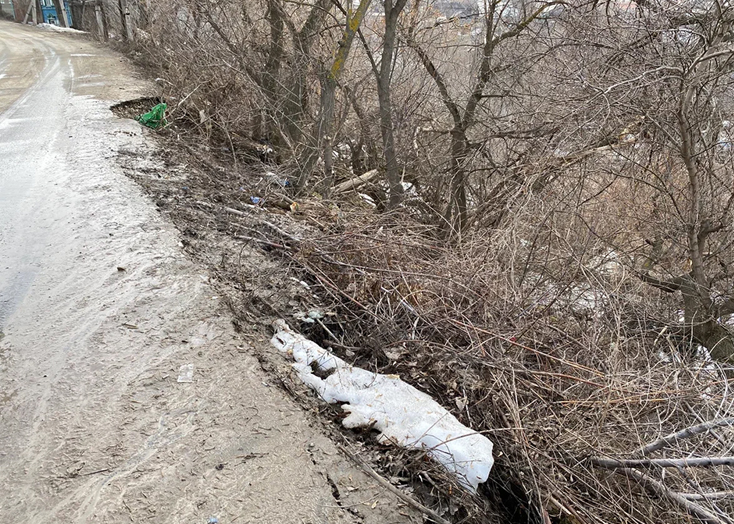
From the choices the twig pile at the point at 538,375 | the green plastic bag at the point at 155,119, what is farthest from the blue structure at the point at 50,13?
the twig pile at the point at 538,375

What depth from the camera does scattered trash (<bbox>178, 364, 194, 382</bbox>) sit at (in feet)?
9.58

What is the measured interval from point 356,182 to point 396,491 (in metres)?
6.40

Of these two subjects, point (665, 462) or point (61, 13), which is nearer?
point (665, 462)

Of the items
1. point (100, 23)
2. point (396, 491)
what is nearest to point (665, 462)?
point (396, 491)

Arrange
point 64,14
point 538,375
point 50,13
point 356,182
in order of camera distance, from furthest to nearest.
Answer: point 50,13 < point 64,14 < point 356,182 < point 538,375

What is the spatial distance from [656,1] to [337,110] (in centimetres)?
501

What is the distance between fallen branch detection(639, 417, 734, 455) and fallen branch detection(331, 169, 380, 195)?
579 centimetres

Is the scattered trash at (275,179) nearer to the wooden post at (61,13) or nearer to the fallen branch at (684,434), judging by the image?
the fallen branch at (684,434)

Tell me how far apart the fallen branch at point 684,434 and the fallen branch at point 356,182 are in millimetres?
5785

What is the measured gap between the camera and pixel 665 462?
8.26 feet

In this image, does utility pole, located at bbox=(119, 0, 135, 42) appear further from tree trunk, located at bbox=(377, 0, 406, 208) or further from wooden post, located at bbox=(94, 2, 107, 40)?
tree trunk, located at bbox=(377, 0, 406, 208)

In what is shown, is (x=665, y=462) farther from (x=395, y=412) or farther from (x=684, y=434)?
(x=395, y=412)

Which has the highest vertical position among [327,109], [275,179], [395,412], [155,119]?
[327,109]

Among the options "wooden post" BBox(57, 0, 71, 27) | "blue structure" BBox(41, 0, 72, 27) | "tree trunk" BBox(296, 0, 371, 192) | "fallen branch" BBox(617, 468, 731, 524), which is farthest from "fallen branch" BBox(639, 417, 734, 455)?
"blue structure" BBox(41, 0, 72, 27)
